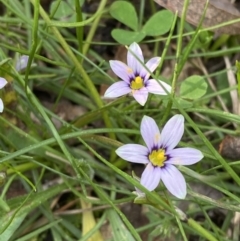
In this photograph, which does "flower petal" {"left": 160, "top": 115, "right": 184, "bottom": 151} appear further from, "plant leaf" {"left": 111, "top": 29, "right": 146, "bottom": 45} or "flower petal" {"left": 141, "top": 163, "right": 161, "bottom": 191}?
"plant leaf" {"left": 111, "top": 29, "right": 146, "bottom": 45}

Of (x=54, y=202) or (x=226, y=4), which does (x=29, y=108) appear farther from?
(x=226, y=4)

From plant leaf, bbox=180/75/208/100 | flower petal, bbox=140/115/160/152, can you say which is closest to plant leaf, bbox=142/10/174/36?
plant leaf, bbox=180/75/208/100

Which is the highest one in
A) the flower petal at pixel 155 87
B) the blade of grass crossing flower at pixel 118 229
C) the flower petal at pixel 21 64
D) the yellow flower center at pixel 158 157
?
the flower petal at pixel 155 87

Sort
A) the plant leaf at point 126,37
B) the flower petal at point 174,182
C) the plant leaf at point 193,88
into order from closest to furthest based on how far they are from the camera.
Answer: the flower petal at point 174,182 < the plant leaf at point 193,88 < the plant leaf at point 126,37

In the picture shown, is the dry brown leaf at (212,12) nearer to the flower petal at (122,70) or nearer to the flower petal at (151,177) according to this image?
the flower petal at (122,70)

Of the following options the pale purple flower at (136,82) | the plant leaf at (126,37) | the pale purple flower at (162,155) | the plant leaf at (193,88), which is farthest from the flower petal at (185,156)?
the plant leaf at (126,37)

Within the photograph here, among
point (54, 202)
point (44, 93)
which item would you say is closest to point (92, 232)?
point (54, 202)

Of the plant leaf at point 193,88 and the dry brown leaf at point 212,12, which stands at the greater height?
the dry brown leaf at point 212,12
